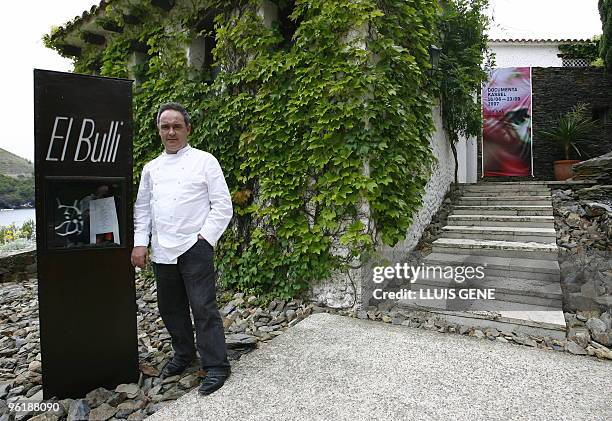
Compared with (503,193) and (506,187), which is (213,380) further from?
(506,187)

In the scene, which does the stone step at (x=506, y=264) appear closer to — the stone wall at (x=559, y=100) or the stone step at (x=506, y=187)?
the stone step at (x=506, y=187)

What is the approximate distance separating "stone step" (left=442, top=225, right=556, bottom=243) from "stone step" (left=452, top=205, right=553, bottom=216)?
1.87 feet

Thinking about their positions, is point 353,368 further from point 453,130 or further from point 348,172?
point 453,130

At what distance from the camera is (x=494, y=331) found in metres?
3.13

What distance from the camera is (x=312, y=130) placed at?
146 inches

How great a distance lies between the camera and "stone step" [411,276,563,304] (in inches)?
140

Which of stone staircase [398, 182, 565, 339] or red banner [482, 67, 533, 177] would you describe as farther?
red banner [482, 67, 533, 177]

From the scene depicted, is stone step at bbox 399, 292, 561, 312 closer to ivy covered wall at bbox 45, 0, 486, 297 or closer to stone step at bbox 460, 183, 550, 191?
ivy covered wall at bbox 45, 0, 486, 297

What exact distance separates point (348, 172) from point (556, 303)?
2354 mm

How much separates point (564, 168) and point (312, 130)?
9.28 m

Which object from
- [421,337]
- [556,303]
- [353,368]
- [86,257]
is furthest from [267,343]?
[556,303]

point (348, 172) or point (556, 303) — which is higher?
point (348, 172)

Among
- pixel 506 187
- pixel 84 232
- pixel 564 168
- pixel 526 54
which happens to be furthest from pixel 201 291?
pixel 526 54

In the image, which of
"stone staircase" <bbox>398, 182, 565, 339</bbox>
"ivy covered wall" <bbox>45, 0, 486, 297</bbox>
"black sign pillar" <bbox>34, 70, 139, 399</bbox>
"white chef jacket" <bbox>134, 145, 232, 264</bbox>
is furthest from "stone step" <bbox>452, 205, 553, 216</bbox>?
"black sign pillar" <bbox>34, 70, 139, 399</bbox>
